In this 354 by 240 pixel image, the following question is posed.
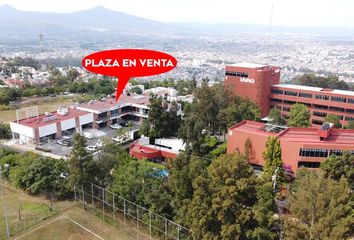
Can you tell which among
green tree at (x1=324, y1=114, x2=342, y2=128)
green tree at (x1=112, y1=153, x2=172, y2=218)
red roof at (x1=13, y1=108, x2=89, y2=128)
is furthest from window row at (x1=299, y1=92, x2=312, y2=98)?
green tree at (x1=112, y1=153, x2=172, y2=218)

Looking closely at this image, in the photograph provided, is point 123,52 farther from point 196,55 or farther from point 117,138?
point 196,55

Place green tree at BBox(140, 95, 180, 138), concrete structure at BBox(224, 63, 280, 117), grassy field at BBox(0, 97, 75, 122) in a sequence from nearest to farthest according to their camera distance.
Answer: green tree at BBox(140, 95, 180, 138)
concrete structure at BBox(224, 63, 280, 117)
grassy field at BBox(0, 97, 75, 122)

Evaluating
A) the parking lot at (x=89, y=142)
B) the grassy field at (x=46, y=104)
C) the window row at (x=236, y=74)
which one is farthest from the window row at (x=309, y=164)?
the grassy field at (x=46, y=104)

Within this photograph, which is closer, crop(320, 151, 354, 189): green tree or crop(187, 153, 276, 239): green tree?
crop(187, 153, 276, 239): green tree

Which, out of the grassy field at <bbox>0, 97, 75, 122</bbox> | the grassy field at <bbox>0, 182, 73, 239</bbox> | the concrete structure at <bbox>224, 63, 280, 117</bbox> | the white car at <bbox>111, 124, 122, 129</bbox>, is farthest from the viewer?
the grassy field at <bbox>0, 97, 75, 122</bbox>

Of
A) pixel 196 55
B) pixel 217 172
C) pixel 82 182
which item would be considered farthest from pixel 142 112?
pixel 196 55

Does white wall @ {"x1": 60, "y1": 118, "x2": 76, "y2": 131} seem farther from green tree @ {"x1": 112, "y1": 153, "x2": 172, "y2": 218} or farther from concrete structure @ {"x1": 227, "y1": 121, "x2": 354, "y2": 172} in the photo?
concrete structure @ {"x1": 227, "y1": 121, "x2": 354, "y2": 172}
